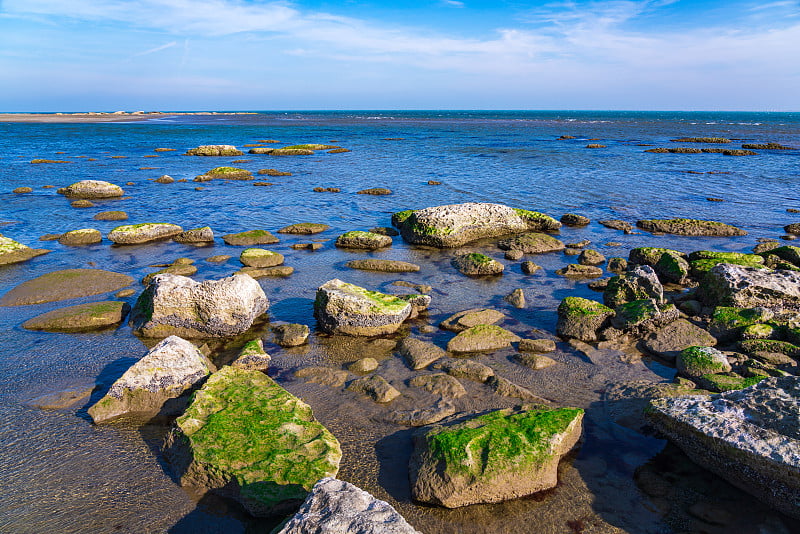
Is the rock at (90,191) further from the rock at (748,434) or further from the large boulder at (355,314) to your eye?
the rock at (748,434)

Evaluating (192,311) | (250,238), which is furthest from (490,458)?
(250,238)

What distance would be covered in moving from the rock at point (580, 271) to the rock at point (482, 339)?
501 cm

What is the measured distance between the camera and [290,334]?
10.3 m

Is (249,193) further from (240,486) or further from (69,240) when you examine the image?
(240,486)

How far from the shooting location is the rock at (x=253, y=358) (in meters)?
9.05

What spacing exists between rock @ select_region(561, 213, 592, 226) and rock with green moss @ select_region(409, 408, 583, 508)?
15649 millimetres

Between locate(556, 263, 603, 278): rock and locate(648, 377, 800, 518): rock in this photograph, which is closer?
locate(648, 377, 800, 518): rock

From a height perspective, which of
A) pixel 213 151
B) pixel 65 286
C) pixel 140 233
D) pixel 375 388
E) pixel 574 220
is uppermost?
pixel 213 151

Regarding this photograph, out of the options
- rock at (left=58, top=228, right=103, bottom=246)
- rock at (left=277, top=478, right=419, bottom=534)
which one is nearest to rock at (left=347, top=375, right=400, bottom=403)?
rock at (left=277, top=478, right=419, bottom=534)

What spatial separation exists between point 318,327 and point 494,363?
13.2 feet

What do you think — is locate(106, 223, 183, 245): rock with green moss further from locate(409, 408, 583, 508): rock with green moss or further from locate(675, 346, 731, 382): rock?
locate(675, 346, 731, 382): rock

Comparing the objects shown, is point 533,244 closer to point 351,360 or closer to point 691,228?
point 691,228

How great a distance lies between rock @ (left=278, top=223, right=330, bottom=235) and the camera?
1967 centimetres

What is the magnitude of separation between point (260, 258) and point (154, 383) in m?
7.71
